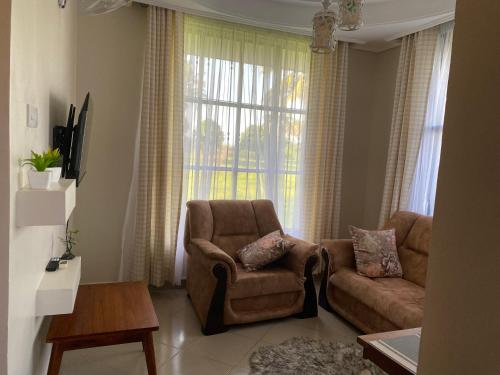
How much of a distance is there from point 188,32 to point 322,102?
1545 mm

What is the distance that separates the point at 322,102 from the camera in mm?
3922

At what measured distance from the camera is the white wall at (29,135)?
3.87 ft

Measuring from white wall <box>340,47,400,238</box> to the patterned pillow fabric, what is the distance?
147cm

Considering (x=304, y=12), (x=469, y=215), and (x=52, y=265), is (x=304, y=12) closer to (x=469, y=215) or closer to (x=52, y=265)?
(x=52, y=265)

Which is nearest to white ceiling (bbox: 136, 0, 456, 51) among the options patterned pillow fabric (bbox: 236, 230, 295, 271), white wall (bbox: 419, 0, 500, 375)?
patterned pillow fabric (bbox: 236, 230, 295, 271)

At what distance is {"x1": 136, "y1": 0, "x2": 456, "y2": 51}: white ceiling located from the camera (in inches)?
126

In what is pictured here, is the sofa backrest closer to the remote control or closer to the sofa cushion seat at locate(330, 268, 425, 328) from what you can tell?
the sofa cushion seat at locate(330, 268, 425, 328)

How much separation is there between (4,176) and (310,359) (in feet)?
7.00

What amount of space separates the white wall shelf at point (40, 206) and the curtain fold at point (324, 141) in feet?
9.63

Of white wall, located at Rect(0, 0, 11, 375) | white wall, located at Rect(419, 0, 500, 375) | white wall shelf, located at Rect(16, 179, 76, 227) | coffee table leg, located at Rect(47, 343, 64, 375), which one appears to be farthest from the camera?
coffee table leg, located at Rect(47, 343, 64, 375)

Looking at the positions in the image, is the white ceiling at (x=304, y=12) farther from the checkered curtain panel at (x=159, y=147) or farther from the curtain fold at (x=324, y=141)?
the curtain fold at (x=324, y=141)

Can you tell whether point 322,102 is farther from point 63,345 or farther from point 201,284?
point 63,345

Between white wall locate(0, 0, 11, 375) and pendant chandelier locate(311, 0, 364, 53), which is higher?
pendant chandelier locate(311, 0, 364, 53)

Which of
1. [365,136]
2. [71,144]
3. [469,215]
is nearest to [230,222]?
[71,144]
